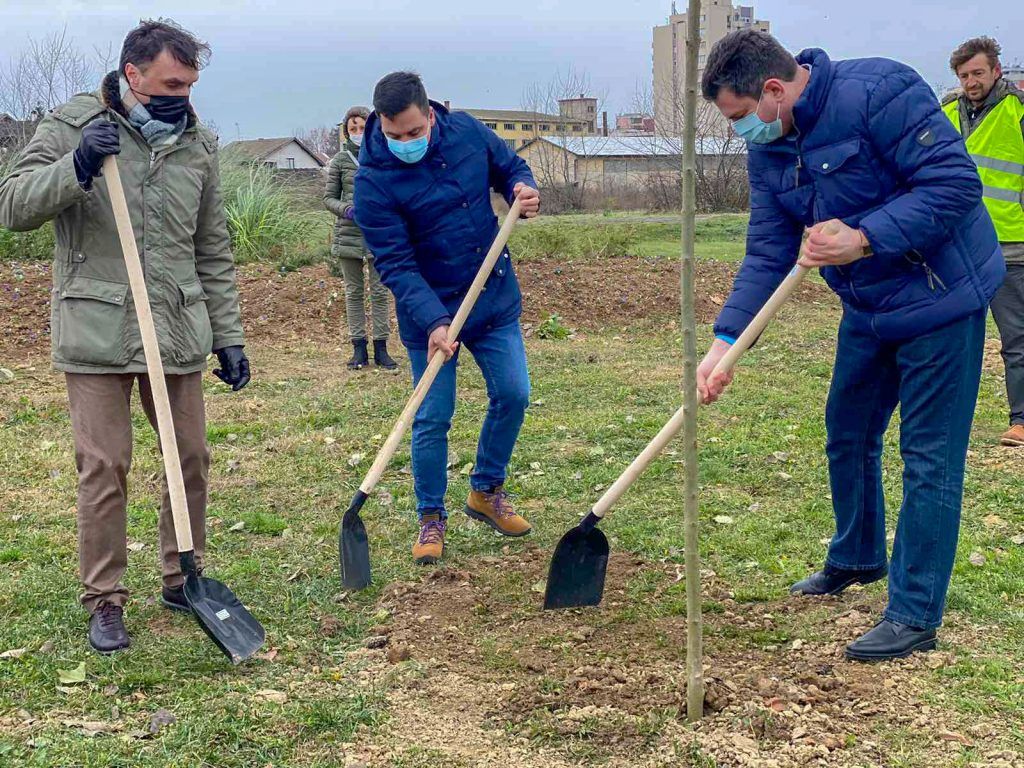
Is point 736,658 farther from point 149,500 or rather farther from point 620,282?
point 620,282

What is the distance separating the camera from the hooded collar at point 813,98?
11.2 ft

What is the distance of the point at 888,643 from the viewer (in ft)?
12.0

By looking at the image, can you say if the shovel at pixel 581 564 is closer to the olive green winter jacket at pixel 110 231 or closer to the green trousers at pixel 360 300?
the olive green winter jacket at pixel 110 231

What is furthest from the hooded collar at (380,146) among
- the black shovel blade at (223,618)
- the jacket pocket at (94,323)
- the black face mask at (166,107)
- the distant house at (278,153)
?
the distant house at (278,153)

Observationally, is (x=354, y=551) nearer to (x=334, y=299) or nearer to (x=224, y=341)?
(x=224, y=341)

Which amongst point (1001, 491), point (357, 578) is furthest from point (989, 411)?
point (357, 578)

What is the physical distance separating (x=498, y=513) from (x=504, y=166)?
167cm

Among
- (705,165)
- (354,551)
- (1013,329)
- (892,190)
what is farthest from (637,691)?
(705,165)

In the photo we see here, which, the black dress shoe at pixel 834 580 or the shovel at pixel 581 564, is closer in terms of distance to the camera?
the shovel at pixel 581 564

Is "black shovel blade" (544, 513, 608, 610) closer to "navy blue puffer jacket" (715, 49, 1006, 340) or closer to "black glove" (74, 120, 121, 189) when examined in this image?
"navy blue puffer jacket" (715, 49, 1006, 340)

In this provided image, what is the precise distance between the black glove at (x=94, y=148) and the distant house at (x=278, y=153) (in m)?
14.0

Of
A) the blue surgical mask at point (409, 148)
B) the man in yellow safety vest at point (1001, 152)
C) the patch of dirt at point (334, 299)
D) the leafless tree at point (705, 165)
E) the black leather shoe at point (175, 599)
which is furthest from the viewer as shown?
the leafless tree at point (705, 165)

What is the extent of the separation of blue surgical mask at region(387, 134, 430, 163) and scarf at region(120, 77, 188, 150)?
0.97 metres

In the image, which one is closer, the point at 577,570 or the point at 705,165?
the point at 577,570
